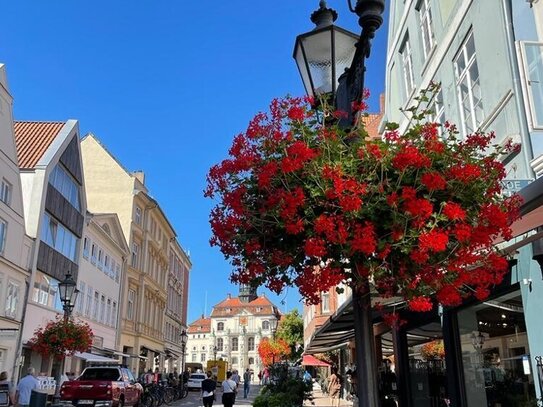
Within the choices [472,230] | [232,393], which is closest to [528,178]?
[472,230]

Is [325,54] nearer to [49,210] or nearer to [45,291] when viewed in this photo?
[49,210]

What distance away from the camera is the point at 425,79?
13227 millimetres

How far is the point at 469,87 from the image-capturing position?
35.8ft

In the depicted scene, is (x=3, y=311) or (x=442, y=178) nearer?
(x=442, y=178)

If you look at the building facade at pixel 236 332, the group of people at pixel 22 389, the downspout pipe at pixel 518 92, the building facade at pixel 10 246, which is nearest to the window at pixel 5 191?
the building facade at pixel 10 246

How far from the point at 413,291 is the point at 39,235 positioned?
82.6ft

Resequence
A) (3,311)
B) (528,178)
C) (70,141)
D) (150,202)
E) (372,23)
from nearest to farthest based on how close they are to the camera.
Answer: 1. (372,23)
2. (528,178)
3. (3,311)
4. (70,141)
5. (150,202)

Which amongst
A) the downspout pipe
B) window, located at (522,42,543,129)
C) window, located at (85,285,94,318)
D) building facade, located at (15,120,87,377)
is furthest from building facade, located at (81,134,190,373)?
window, located at (522,42,543,129)

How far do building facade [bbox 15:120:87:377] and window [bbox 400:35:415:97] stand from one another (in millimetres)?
18189

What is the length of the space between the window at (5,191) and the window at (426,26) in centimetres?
1810

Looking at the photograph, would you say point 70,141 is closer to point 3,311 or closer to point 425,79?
point 3,311

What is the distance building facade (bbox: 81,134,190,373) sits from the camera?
1703 inches

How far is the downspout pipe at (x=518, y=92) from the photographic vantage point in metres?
8.27

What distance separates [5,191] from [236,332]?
4204 inches
